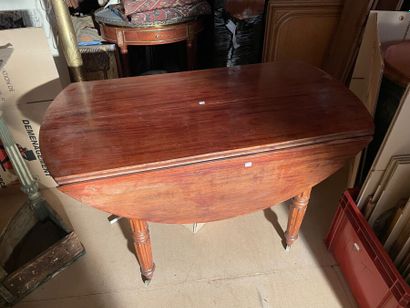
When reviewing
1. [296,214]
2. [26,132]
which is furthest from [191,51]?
[296,214]

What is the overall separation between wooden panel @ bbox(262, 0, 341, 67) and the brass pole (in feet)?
3.32

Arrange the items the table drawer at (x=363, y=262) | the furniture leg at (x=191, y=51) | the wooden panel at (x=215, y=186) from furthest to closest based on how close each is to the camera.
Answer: the furniture leg at (x=191, y=51) → the table drawer at (x=363, y=262) → the wooden panel at (x=215, y=186)

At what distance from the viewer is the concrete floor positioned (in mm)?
1223

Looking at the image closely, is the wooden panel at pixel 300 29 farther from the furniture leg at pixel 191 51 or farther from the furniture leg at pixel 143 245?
the furniture leg at pixel 143 245

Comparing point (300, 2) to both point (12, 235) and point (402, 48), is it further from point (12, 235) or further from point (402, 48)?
point (12, 235)

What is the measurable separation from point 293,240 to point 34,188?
109 cm

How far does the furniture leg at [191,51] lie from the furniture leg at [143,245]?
3.89ft

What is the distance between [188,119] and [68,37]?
34.0 inches

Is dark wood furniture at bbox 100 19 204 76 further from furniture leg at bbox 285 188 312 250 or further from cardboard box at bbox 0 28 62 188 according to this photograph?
furniture leg at bbox 285 188 312 250

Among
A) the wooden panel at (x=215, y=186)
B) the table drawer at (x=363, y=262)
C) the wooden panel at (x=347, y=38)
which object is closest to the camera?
the wooden panel at (x=215, y=186)

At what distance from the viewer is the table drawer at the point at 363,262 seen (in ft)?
3.26

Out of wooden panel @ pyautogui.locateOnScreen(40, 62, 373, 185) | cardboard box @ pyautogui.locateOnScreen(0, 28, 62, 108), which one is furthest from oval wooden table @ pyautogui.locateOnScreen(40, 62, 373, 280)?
cardboard box @ pyautogui.locateOnScreen(0, 28, 62, 108)

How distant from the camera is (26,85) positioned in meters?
1.33

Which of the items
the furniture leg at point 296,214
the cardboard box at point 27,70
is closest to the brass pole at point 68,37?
the cardboard box at point 27,70
